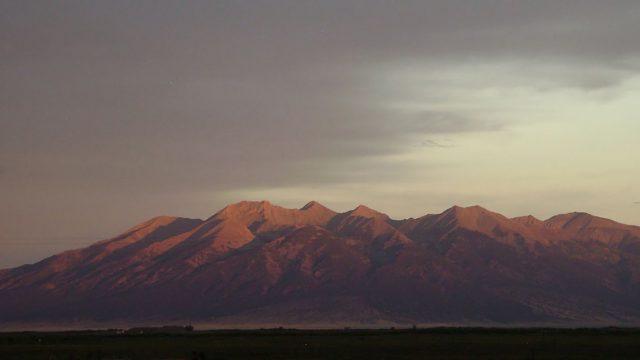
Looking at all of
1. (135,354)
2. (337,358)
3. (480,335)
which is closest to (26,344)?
(135,354)

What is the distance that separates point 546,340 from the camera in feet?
346

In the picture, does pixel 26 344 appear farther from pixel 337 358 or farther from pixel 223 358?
pixel 337 358

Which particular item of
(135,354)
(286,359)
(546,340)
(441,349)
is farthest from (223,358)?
(546,340)

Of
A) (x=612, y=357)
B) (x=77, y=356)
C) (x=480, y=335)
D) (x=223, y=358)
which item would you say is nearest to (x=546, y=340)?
(x=480, y=335)

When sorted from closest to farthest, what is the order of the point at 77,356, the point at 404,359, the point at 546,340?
the point at 404,359 < the point at 77,356 < the point at 546,340

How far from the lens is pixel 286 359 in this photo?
81.4 m

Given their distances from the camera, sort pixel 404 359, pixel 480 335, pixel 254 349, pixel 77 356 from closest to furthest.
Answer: pixel 404 359 < pixel 77 356 < pixel 254 349 < pixel 480 335

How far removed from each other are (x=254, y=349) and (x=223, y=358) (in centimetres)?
1308

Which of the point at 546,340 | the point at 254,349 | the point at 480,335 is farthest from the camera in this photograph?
the point at 480,335

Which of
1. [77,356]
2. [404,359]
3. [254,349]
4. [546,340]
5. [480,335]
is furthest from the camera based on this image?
[480,335]

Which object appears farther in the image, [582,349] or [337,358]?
[582,349]

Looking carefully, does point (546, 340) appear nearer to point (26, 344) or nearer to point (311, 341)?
point (311, 341)

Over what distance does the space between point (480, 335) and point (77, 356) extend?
52594 mm

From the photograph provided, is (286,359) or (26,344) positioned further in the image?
(26,344)
